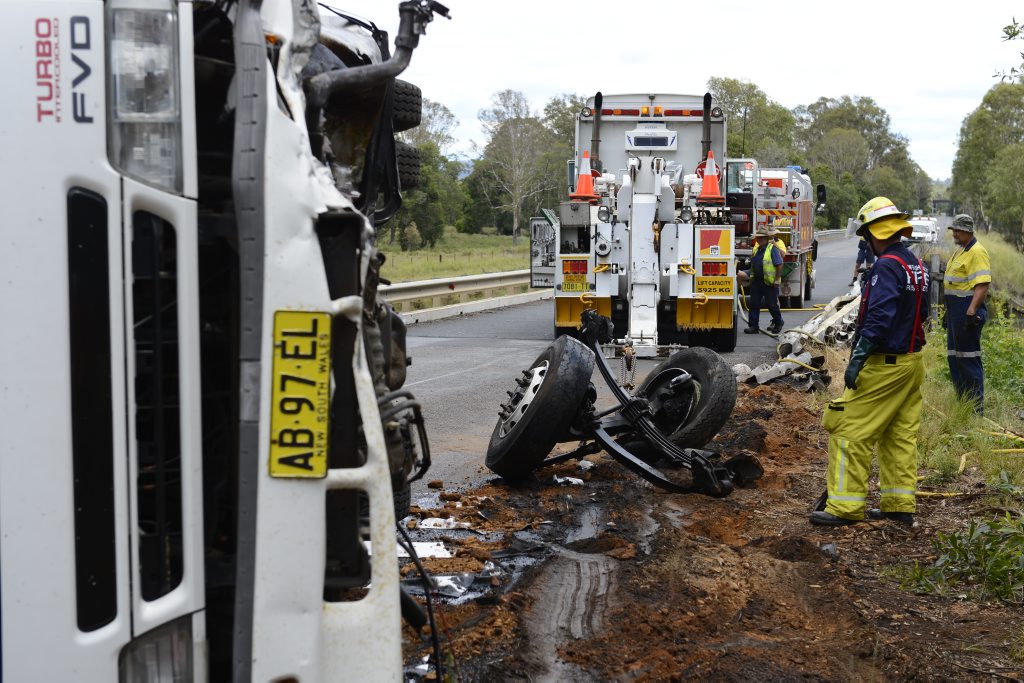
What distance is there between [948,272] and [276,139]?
854 centimetres

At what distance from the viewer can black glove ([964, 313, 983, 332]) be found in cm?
938

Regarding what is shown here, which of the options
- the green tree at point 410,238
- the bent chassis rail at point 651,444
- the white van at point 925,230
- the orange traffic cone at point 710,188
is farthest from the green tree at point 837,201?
the bent chassis rail at point 651,444

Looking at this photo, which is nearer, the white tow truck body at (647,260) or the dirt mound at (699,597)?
the dirt mound at (699,597)

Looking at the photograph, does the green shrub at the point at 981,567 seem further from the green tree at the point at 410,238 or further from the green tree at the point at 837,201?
the green tree at the point at 837,201

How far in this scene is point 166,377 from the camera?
8.34ft

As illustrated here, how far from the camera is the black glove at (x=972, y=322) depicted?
30.8 feet

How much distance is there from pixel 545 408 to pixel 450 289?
45.2 ft

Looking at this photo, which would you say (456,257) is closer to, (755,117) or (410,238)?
(410,238)

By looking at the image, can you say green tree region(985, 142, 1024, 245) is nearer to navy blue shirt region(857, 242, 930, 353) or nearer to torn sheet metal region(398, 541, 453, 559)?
navy blue shirt region(857, 242, 930, 353)

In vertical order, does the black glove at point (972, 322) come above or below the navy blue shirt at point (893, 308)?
below

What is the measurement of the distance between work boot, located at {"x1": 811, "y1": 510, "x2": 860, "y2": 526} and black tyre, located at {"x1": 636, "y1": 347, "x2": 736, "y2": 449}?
1096 mm

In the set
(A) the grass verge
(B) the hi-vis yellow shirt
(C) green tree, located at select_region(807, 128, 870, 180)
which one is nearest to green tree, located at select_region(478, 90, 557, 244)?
(A) the grass verge

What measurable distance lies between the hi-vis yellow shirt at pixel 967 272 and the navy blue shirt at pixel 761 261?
6.45 metres

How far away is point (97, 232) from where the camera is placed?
2389 mm
